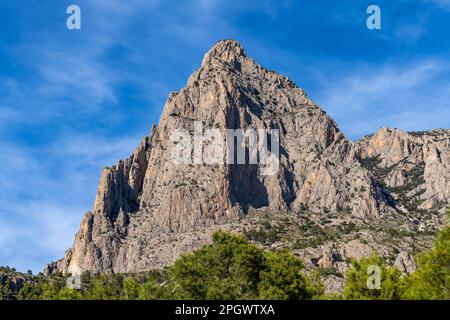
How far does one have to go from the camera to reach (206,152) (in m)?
176

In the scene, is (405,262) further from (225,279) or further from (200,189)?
(225,279)

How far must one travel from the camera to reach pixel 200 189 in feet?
559

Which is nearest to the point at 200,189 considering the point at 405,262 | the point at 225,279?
the point at 405,262

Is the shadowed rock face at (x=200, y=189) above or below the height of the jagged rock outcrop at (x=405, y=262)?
above

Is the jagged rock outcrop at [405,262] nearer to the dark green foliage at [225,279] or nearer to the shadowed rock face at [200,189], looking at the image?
the shadowed rock face at [200,189]

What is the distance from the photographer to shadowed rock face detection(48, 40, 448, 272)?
164500mm

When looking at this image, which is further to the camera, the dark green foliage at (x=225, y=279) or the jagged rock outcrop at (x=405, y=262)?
the jagged rock outcrop at (x=405, y=262)

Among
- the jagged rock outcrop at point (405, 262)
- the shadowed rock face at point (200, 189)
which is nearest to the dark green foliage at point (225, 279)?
the jagged rock outcrop at point (405, 262)

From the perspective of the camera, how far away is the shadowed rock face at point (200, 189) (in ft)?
540

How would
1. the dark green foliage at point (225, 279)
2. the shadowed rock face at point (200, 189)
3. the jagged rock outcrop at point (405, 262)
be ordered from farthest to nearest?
the shadowed rock face at point (200, 189) → the jagged rock outcrop at point (405, 262) → the dark green foliage at point (225, 279)

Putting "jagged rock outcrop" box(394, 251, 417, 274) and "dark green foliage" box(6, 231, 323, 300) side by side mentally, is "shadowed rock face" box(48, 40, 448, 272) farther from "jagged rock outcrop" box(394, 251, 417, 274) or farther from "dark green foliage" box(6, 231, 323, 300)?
"dark green foliage" box(6, 231, 323, 300)
